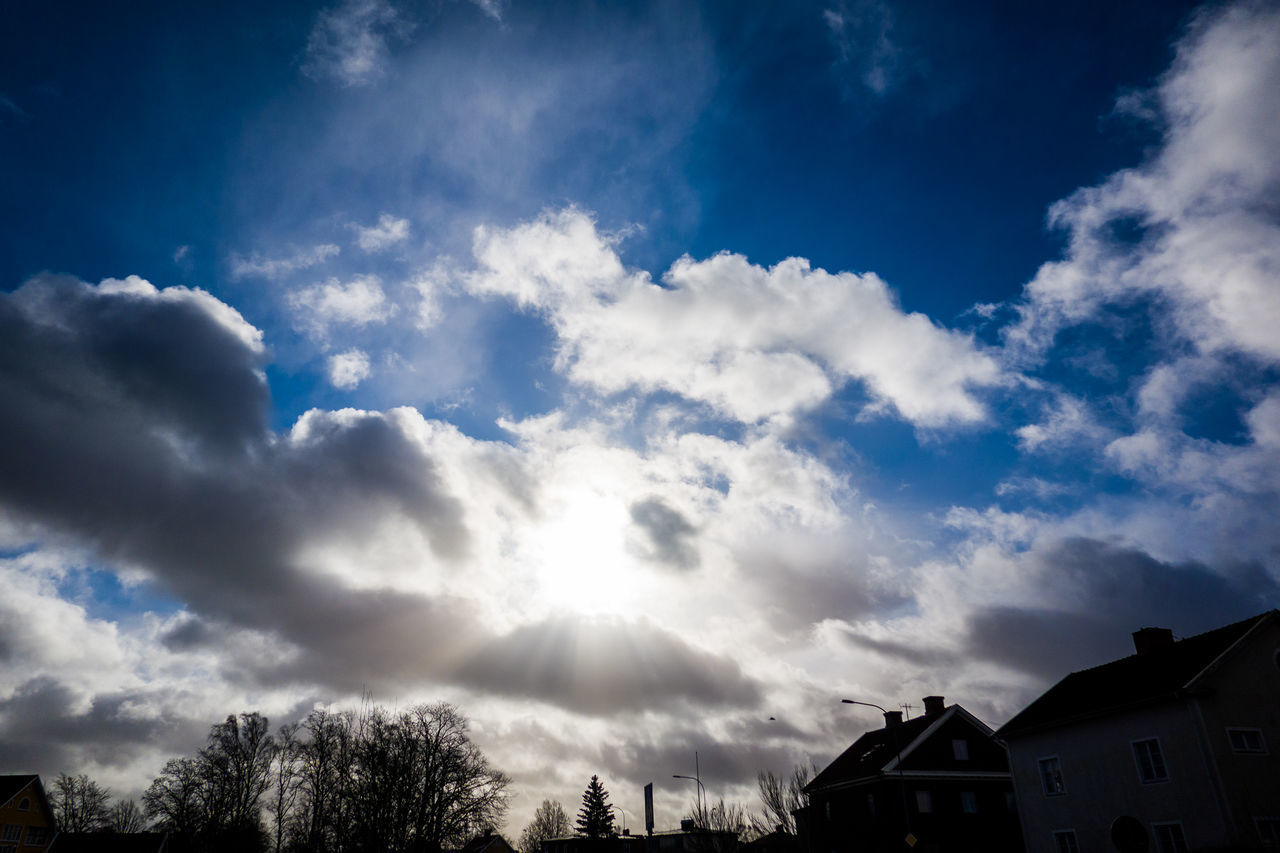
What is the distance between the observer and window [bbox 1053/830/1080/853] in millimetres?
32531

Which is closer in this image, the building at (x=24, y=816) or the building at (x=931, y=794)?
the building at (x=931, y=794)

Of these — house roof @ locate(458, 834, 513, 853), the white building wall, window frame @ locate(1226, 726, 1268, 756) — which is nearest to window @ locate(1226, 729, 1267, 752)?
window frame @ locate(1226, 726, 1268, 756)

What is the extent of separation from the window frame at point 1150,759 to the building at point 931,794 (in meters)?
14.9

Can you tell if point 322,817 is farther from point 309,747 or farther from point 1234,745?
point 1234,745

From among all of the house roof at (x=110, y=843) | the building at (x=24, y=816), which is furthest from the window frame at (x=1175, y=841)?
the building at (x=24, y=816)

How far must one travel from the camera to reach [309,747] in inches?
2608

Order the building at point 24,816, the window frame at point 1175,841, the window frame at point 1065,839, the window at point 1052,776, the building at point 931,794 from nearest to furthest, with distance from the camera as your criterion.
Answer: the window frame at point 1175,841
the window frame at point 1065,839
the window at point 1052,776
the building at point 931,794
the building at point 24,816

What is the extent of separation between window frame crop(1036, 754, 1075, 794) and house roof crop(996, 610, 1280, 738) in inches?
55.8

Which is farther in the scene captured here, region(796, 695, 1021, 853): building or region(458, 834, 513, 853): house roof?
region(458, 834, 513, 853): house roof

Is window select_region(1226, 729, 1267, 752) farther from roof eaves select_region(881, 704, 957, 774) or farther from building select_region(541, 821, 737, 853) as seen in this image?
building select_region(541, 821, 737, 853)

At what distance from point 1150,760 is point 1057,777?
577 centimetres

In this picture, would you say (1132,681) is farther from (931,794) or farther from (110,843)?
(110,843)

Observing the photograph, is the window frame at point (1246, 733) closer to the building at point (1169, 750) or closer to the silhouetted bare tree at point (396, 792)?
A: the building at point (1169, 750)

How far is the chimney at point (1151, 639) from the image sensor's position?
3518 centimetres
